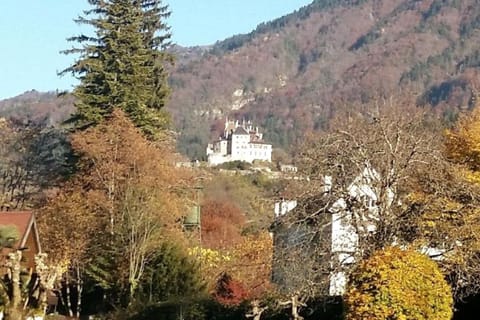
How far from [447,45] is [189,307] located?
174 m

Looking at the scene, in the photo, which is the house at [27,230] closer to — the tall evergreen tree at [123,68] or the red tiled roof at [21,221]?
the red tiled roof at [21,221]

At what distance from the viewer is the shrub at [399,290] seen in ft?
53.2

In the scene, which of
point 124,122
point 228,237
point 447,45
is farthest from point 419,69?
point 124,122

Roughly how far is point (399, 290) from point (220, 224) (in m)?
36.8

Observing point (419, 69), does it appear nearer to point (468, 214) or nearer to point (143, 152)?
point (143, 152)

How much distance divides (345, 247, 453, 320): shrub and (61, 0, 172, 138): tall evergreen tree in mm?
23085

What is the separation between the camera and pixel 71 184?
114 ft

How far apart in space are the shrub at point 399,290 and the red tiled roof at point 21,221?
14.0m

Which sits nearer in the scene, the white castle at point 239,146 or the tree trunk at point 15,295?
the tree trunk at point 15,295

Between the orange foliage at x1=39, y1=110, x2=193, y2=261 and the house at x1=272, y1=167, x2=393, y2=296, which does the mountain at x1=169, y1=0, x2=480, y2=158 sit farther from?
the house at x1=272, y1=167, x2=393, y2=296

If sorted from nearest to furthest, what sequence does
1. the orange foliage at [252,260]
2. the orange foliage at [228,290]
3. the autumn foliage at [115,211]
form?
the orange foliage at [252,260], the orange foliage at [228,290], the autumn foliage at [115,211]

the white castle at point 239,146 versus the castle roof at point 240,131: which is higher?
the castle roof at point 240,131

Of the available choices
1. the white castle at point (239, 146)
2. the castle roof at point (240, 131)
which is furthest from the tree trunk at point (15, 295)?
the castle roof at point (240, 131)

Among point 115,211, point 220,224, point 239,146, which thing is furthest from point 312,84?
point 115,211
